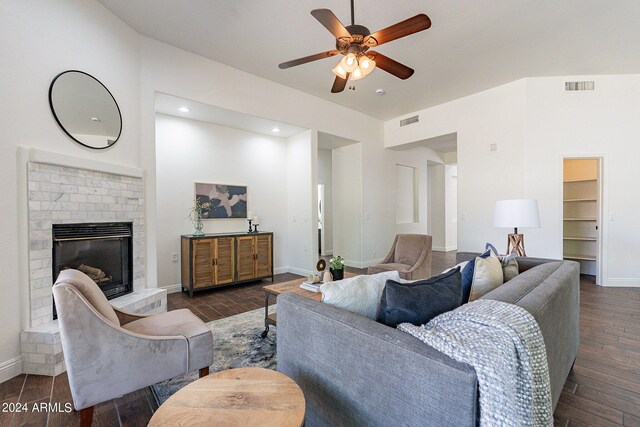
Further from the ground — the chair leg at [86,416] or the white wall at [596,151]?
the white wall at [596,151]

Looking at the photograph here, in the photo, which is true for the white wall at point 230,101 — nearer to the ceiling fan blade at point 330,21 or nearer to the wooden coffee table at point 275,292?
the wooden coffee table at point 275,292

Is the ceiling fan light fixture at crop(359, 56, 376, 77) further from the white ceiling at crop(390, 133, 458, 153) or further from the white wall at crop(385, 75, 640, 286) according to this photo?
the white ceiling at crop(390, 133, 458, 153)

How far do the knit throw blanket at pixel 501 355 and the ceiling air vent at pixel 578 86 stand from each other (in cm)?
506

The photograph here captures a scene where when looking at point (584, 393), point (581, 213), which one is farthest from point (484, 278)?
point (581, 213)

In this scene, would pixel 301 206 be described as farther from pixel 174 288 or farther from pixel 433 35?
pixel 433 35

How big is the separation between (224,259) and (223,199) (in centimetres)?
106

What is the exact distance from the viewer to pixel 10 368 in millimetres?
2004

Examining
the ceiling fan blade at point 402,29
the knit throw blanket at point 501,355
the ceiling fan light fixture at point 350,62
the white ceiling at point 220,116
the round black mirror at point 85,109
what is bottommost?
the knit throw blanket at point 501,355

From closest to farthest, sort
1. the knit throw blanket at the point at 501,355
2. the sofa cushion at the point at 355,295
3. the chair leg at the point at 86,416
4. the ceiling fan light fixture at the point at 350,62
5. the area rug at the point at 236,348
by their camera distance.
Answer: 1. the knit throw blanket at the point at 501,355
2. the sofa cushion at the point at 355,295
3. the chair leg at the point at 86,416
4. the area rug at the point at 236,348
5. the ceiling fan light fixture at the point at 350,62

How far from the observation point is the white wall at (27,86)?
2031mm

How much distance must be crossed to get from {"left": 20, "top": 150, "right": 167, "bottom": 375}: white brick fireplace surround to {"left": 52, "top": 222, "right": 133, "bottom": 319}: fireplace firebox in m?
0.07

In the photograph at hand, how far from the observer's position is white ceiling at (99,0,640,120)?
2.82m

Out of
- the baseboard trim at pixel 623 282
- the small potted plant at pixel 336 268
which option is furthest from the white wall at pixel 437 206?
the small potted plant at pixel 336 268

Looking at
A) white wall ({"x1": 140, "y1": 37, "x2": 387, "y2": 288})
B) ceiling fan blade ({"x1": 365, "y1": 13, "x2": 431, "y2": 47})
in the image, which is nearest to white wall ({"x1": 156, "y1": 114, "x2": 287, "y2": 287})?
white wall ({"x1": 140, "y1": 37, "x2": 387, "y2": 288})
